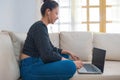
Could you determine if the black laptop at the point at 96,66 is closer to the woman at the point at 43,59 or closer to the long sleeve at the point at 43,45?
the woman at the point at 43,59

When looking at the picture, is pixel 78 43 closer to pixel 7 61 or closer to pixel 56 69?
pixel 56 69

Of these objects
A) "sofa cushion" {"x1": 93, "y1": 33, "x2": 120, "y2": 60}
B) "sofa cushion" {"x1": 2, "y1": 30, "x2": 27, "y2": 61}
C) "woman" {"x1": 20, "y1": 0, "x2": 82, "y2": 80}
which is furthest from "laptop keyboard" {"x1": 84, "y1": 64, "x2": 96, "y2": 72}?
"sofa cushion" {"x1": 2, "y1": 30, "x2": 27, "y2": 61}

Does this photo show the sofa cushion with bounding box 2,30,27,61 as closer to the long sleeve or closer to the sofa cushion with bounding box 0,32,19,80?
the sofa cushion with bounding box 0,32,19,80

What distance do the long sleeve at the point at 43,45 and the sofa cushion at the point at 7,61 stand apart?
25 cm

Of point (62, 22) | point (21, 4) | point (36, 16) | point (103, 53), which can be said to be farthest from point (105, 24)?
point (103, 53)

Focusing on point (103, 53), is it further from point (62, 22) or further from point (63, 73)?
point (62, 22)

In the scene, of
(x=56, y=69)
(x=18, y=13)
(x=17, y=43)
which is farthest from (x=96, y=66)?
(x=18, y=13)

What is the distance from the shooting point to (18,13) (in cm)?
360

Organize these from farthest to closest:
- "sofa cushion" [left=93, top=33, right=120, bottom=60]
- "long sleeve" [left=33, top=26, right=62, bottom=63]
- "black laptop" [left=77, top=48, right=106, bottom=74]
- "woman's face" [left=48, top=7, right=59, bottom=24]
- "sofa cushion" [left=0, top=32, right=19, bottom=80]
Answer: "sofa cushion" [left=93, top=33, right=120, bottom=60] → "black laptop" [left=77, top=48, right=106, bottom=74] → "woman's face" [left=48, top=7, right=59, bottom=24] → "long sleeve" [left=33, top=26, right=62, bottom=63] → "sofa cushion" [left=0, top=32, right=19, bottom=80]

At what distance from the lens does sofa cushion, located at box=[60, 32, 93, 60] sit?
2.89 metres

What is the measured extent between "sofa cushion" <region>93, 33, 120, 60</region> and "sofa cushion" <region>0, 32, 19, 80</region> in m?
1.38

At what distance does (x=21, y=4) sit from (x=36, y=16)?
13.4 inches

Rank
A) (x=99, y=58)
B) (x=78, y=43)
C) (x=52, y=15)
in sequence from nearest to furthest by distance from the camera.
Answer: (x=52, y=15) → (x=99, y=58) → (x=78, y=43)

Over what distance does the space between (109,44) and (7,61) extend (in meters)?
1.60
